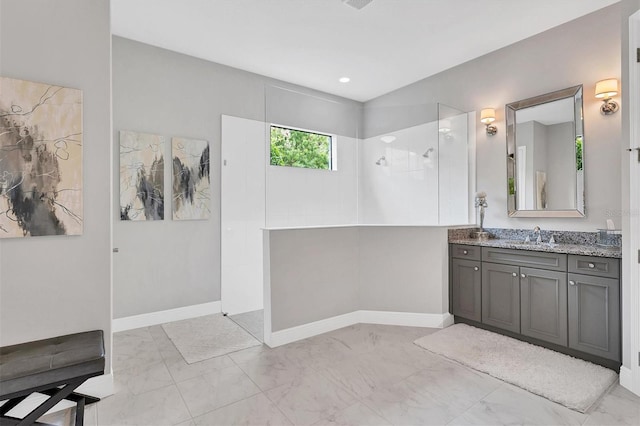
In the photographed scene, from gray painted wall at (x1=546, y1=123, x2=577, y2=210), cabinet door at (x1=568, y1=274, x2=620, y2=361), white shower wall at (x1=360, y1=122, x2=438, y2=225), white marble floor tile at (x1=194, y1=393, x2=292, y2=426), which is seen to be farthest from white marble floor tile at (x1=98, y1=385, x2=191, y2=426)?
gray painted wall at (x1=546, y1=123, x2=577, y2=210)

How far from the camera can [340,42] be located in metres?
3.28

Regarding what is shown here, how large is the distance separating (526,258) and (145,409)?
9.77ft

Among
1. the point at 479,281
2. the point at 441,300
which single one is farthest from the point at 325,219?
the point at 479,281

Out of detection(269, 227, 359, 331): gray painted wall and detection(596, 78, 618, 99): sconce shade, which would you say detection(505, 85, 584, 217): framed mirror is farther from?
detection(269, 227, 359, 331): gray painted wall

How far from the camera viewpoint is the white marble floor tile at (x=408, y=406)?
1.78m

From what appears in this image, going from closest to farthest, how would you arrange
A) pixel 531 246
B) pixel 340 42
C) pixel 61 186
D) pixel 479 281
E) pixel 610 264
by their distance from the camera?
pixel 61 186
pixel 610 264
pixel 531 246
pixel 479 281
pixel 340 42

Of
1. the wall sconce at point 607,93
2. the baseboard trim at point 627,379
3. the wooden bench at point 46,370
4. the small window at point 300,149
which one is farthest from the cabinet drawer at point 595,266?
the wooden bench at point 46,370

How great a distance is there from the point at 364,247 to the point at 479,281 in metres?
1.12

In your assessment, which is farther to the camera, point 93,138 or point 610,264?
point 610,264

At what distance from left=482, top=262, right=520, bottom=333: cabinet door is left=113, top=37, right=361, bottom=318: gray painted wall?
2.25 meters

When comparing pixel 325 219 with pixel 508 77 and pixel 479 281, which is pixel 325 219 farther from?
pixel 508 77

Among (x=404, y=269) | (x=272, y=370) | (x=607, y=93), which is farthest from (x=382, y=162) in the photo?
(x=272, y=370)

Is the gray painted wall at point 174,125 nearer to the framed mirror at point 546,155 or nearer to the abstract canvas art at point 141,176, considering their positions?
the abstract canvas art at point 141,176

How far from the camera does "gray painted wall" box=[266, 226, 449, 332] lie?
112 inches
